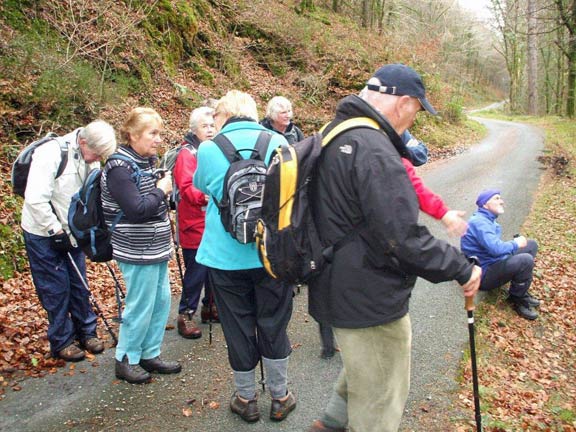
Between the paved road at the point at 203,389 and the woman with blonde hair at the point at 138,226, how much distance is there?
0.30 m

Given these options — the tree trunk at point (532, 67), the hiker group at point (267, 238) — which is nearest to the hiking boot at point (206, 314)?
the hiker group at point (267, 238)

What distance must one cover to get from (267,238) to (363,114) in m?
0.85

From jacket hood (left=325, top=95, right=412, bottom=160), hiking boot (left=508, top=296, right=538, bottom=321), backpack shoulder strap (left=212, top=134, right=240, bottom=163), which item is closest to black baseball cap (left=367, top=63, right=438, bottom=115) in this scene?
jacket hood (left=325, top=95, right=412, bottom=160)

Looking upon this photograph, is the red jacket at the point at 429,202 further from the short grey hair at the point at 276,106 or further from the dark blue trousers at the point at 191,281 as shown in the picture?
the short grey hair at the point at 276,106

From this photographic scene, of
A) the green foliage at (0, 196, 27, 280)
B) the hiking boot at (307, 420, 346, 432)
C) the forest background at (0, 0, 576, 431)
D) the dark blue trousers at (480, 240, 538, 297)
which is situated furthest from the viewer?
the green foliage at (0, 196, 27, 280)

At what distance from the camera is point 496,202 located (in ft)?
17.6

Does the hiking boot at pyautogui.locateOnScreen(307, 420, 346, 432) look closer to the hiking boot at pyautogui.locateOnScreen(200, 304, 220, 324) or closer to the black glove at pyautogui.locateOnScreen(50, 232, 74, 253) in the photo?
the hiking boot at pyautogui.locateOnScreen(200, 304, 220, 324)

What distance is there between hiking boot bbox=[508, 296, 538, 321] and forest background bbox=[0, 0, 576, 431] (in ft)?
0.69

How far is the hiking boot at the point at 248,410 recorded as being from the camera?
3527mm

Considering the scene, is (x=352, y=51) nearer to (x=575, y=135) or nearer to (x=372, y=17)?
(x=372, y=17)

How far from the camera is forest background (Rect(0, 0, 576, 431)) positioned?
5223mm

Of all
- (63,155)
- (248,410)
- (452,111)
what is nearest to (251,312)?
(248,410)

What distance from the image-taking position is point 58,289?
4.32 meters

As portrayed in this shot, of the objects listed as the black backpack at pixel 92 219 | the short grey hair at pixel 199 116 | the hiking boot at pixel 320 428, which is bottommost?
the hiking boot at pixel 320 428
